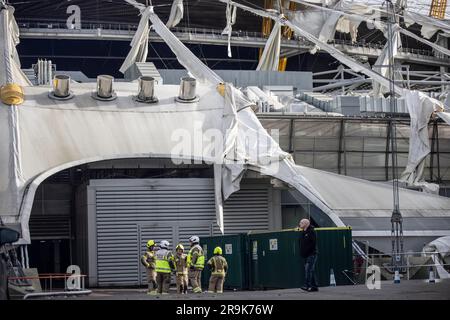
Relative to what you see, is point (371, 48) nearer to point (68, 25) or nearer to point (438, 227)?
point (68, 25)

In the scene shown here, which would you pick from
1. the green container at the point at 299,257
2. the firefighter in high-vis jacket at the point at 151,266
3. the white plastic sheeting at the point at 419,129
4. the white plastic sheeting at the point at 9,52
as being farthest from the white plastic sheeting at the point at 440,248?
the white plastic sheeting at the point at 9,52

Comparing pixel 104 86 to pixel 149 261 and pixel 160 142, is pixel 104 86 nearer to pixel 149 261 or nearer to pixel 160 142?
pixel 160 142

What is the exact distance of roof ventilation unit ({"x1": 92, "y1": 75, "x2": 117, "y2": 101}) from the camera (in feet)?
156

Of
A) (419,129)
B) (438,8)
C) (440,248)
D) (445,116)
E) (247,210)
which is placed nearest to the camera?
(440,248)

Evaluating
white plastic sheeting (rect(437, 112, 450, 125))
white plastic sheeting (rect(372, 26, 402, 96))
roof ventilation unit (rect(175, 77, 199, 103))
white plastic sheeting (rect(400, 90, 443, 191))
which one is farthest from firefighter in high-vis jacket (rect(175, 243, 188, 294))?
white plastic sheeting (rect(372, 26, 402, 96))

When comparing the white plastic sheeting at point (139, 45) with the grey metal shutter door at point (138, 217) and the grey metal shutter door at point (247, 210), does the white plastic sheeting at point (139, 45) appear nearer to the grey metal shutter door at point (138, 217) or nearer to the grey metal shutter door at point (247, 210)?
the grey metal shutter door at point (247, 210)

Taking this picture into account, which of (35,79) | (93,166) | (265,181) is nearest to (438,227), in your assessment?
(265,181)

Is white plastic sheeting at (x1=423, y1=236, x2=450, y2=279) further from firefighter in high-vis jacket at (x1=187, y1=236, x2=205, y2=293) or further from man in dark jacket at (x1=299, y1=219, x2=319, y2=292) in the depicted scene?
man in dark jacket at (x1=299, y1=219, x2=319, y2=292)

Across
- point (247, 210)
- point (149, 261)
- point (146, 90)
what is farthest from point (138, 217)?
point (149, 261)

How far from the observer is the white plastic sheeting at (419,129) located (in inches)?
2240

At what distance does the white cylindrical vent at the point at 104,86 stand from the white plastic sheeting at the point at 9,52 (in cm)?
309

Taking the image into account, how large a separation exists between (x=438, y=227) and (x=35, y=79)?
2163 cm

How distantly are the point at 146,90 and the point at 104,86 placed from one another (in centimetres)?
183

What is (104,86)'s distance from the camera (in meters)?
47.8
